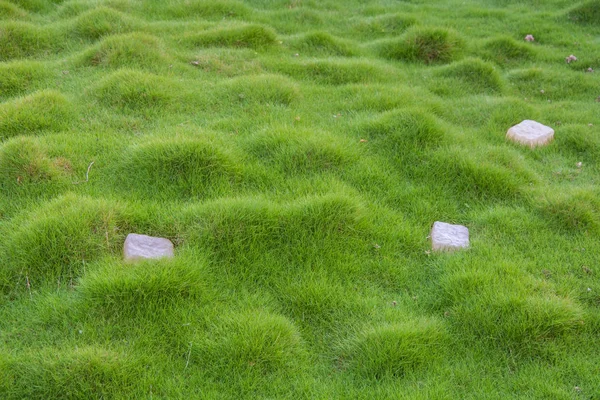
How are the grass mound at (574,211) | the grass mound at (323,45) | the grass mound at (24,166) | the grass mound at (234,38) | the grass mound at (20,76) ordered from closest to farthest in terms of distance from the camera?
the grass mound at (24,166) < the grass mound at (574,211) < the grass mound at (20,76) < the grass mound at (234,38) < the grass mound at (323,45)

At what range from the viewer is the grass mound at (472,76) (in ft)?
24.5

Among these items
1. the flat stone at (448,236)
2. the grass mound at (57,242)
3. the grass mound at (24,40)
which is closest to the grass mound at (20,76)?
the grass mound at (24,40)

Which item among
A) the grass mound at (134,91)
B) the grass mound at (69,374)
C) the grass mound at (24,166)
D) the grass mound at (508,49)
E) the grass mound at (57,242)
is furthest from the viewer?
the grass mound at (508,49)

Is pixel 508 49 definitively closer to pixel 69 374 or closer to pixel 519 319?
pixel 519 319

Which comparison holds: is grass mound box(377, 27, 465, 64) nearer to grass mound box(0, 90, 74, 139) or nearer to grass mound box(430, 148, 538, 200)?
grass mound box(430, 148, 538, 200)

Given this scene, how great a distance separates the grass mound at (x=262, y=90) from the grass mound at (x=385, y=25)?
3.48 m

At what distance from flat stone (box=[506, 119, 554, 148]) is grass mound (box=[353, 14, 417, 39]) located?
368 cm

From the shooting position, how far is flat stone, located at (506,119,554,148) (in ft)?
19.8

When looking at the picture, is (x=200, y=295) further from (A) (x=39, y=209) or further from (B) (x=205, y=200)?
(A) (x=39, y=209)

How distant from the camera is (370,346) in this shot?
345cm

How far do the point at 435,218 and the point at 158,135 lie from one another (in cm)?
263

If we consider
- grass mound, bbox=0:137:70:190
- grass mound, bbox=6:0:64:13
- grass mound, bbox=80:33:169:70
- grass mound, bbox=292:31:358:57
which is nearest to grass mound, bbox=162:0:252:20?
grass mound, bbox=292:31:358:57

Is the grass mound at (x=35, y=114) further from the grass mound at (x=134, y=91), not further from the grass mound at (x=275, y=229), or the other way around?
the grass mound at (x=275, y=229)

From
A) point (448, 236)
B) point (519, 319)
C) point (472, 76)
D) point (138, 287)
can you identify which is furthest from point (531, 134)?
point (138, 287)
